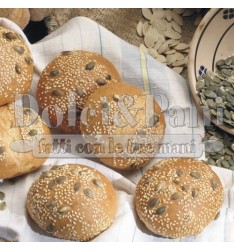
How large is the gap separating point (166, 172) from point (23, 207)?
1.31 ft

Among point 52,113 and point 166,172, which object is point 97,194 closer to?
point 166,172

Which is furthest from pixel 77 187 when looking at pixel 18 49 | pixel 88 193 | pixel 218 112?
pixel 218 112

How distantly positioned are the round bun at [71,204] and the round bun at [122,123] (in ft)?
0.39

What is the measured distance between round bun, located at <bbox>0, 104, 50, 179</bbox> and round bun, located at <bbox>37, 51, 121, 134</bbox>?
0.08m

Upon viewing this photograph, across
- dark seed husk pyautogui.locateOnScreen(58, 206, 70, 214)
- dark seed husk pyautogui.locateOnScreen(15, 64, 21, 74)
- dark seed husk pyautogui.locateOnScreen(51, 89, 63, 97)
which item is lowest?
dark seed husk pyautogui.locateOnScreen(58, 206, 70, 214)

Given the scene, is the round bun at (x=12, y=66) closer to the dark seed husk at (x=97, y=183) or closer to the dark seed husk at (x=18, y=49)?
the dark seed husk at (x=18, y=49)


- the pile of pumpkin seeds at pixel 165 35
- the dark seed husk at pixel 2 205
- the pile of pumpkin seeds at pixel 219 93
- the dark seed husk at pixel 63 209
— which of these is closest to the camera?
the dark seed husk at pixel 63 209

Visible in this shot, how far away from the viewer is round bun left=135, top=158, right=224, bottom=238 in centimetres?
144

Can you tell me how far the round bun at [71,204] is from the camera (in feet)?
4.67

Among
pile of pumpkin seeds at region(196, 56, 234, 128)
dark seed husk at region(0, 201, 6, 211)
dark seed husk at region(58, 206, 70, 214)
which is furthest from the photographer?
pile of pumpkin seeds at region(196, 56, 234, 128)

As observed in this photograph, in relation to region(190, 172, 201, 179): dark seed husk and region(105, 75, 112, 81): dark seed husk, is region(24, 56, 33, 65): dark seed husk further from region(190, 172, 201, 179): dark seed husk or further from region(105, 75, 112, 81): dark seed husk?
region(190, 172, 201, 179): dark seed husk

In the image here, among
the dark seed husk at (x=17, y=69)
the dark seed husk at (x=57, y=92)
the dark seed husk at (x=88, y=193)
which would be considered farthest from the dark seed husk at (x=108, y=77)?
the dark seed husk at (x=88, y=193)

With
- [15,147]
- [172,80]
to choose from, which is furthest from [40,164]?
[172,80]

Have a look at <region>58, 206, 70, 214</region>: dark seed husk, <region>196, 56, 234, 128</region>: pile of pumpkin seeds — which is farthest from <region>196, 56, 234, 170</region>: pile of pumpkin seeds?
<region>58, 206, 70, 214</region>: dark seed husk
